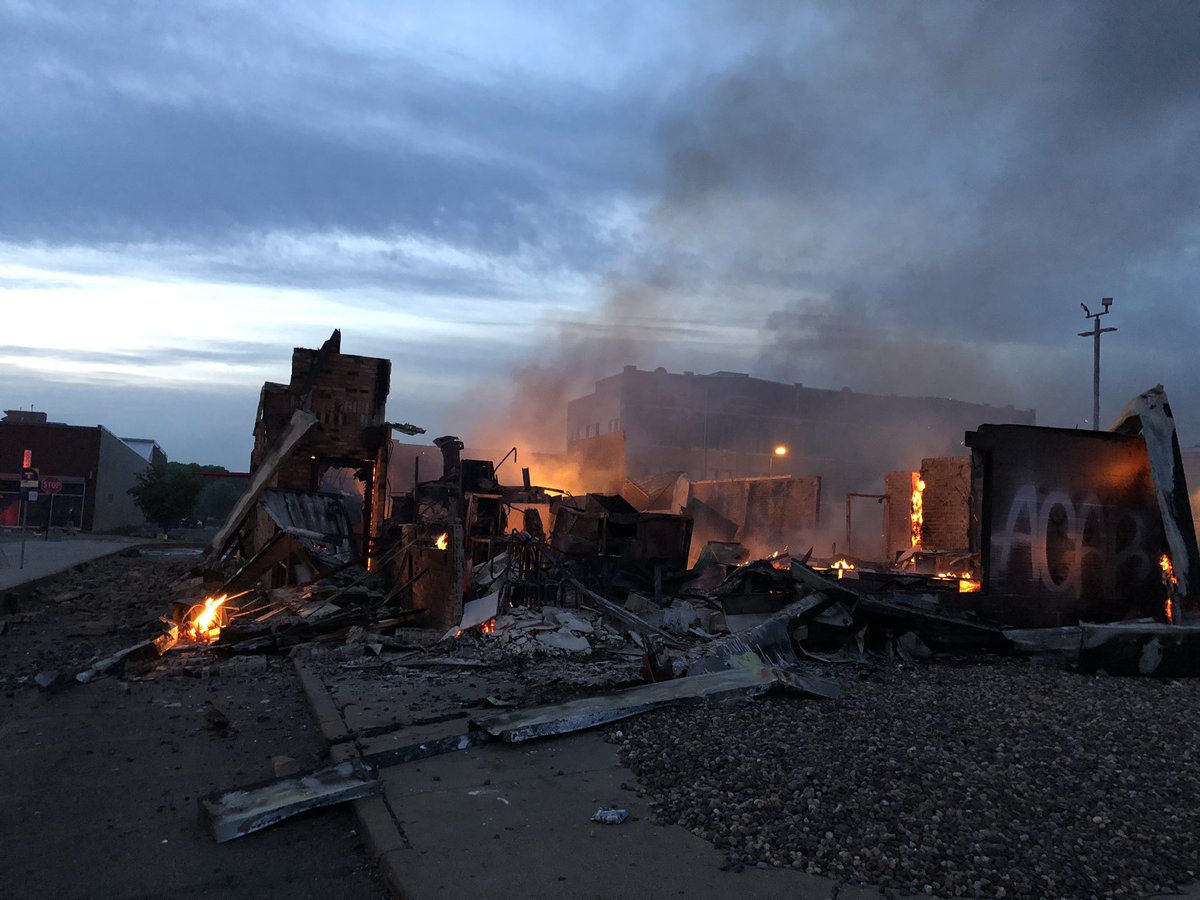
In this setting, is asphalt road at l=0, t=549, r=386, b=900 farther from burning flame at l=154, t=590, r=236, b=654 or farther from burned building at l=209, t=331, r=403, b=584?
burned building at l=209, t=331, r=403, b=584

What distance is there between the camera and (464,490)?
17.6 meters

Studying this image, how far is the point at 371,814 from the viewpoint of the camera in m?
4.24

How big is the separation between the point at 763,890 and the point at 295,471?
50.9ft

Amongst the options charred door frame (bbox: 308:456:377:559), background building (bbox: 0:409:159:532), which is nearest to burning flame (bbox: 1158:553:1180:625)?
charred door frame (bbox: 308:456:377:559)

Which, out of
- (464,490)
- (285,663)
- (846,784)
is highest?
(464,490)

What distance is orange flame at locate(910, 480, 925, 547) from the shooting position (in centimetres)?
2064

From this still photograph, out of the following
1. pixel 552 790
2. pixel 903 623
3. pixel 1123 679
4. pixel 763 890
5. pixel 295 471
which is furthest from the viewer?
pixel 295 471

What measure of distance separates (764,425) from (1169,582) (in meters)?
47.4

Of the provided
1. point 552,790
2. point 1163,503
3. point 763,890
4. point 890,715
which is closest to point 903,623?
point 890,715

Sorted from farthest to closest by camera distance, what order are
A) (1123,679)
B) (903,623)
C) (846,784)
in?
(903,623) → (1123,679) → (846,784)

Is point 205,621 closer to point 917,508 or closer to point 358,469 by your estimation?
point 358,469

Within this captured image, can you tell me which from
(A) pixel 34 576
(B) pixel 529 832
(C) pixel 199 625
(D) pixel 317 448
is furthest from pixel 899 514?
Result: (B) pixel 529 832

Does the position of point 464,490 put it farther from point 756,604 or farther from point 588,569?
point 756,604

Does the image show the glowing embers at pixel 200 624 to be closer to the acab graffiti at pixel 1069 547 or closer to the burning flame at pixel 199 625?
the burning flame at pixel 199 625
